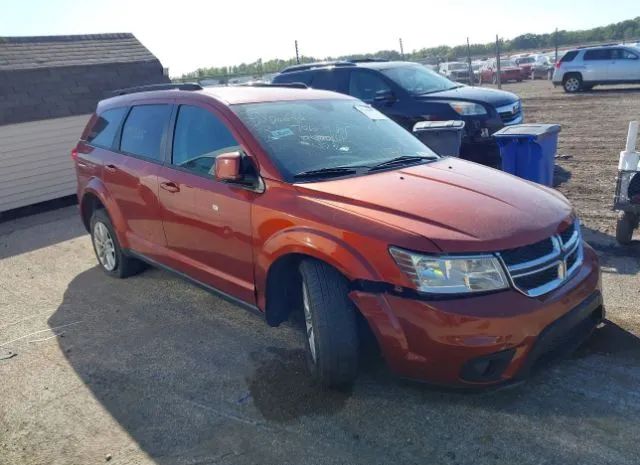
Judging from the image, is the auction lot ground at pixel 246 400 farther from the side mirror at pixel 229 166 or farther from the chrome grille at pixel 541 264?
the side mirror at pixel 229 166

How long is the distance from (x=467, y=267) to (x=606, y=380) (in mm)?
1239

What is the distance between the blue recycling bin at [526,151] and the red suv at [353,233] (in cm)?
222

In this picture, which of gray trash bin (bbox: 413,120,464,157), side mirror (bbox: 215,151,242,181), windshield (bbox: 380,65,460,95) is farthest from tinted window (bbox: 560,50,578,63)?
side mirror (bbox: 215,151,242,181)

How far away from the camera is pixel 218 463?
294cm

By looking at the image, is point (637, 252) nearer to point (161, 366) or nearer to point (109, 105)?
point (161, 366)

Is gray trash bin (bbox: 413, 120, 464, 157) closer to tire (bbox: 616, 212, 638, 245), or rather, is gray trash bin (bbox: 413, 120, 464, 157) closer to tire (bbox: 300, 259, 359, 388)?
tire (bbox: 616, 212, 638, 245)

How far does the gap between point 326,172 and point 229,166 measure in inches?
24.3

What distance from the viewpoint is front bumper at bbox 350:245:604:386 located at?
113 inches

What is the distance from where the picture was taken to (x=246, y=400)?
3477 mm

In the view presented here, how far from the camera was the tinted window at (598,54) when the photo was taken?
2112 cm

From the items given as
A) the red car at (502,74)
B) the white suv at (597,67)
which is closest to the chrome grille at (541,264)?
the white suv at (597,67)

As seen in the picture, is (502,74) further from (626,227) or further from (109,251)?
(109,251)

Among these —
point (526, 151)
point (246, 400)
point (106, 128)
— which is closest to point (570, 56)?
point (526, 151)

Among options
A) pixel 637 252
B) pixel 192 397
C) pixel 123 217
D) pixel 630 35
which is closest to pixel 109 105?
pixel 123 217
